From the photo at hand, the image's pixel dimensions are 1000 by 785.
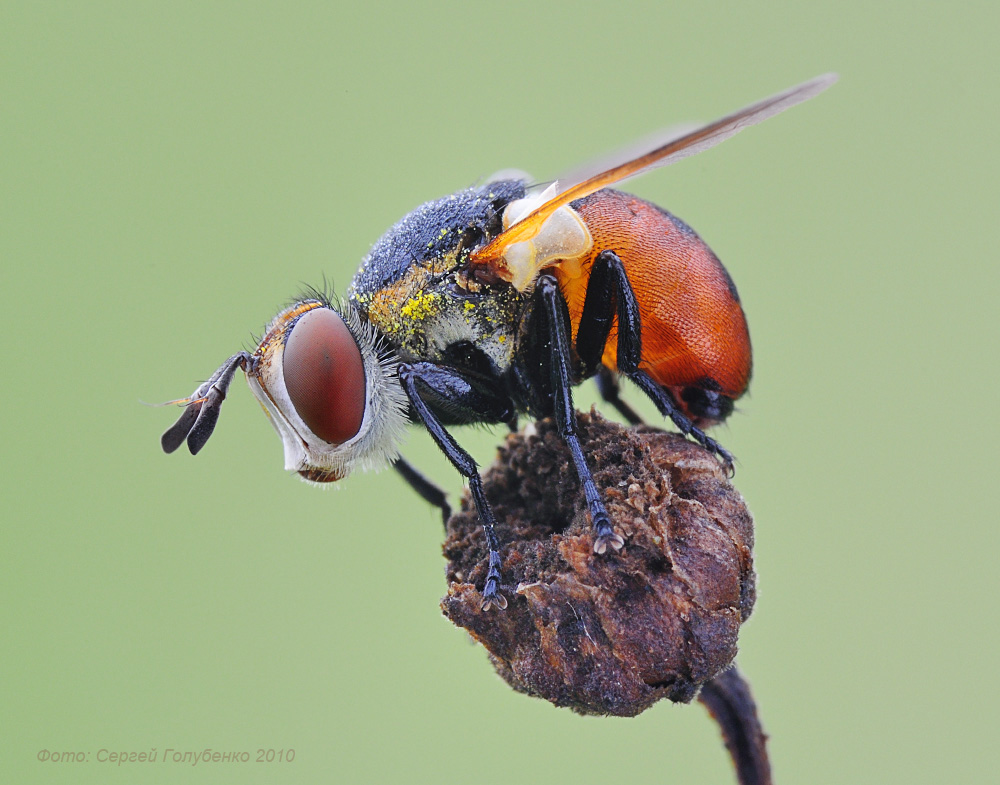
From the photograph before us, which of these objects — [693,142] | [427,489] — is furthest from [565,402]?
[427,489]

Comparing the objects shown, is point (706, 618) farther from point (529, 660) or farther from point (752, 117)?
point (752, 117)

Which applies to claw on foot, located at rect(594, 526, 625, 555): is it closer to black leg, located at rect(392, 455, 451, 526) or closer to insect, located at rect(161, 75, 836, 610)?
insect, located at rect(161, 75, 836, 610)

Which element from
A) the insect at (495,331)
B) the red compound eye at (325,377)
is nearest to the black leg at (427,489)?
the insect at (495,331)

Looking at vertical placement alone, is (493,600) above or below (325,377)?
below

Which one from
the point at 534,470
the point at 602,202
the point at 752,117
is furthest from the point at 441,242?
the point at 752,117

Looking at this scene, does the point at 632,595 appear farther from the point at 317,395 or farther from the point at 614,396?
the point at 614,396

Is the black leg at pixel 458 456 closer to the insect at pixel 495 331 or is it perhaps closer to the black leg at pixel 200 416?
the insect at pixel 495 331

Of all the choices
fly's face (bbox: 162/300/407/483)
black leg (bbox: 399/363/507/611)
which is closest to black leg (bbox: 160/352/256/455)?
fly's face (bbox: 162/300/407/483)
